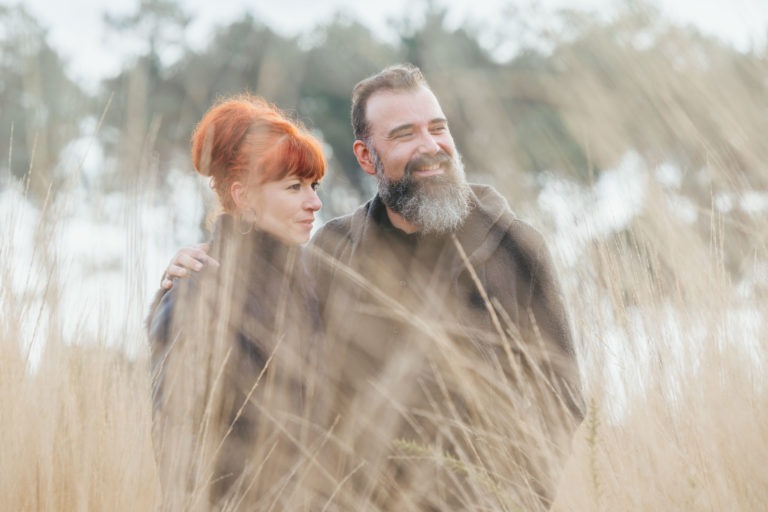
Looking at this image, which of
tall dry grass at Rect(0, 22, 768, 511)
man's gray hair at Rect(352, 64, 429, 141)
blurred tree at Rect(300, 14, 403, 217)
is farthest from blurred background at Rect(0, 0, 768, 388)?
blurred tree at Rect(300, 14, 403, 217)

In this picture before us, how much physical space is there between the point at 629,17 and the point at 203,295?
0.94 metres

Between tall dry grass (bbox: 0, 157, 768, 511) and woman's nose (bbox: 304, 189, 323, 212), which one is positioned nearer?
tall dry grass (bbox: 0, 157, 768, 511)

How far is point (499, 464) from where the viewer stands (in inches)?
71.8

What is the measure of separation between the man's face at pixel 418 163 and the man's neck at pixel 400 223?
0.11ft

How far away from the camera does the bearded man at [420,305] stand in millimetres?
2117

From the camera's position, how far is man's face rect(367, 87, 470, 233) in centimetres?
248

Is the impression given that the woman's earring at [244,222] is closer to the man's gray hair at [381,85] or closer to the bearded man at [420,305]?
the bearded man at [420,305]

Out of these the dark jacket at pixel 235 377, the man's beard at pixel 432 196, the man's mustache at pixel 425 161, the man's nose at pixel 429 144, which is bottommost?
the dark jacket at pixel 235 377

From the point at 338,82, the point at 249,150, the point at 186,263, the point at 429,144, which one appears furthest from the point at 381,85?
the point at 338,82

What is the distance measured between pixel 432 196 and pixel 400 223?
0.18 meters

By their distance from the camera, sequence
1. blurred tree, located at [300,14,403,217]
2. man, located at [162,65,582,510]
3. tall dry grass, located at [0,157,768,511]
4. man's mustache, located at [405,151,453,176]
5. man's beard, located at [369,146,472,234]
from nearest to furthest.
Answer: tall dry grass, located at [0,157,768,511] < man, located at [162,65,582,510] < man's beard, located at [369,146,472,234] < man's mustache, located at [405,151,453,176] < blurred tree, located at [300,14,403,217]

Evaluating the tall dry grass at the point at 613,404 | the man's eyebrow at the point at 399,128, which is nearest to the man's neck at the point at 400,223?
the man's eyebrow at the point at 399,128

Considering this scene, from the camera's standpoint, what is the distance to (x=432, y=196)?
247cm

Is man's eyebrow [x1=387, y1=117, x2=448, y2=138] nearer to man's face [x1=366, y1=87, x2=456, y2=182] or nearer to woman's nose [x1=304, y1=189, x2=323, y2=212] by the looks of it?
man's face [x1=366, y1=87, x2=456, y2=182]
